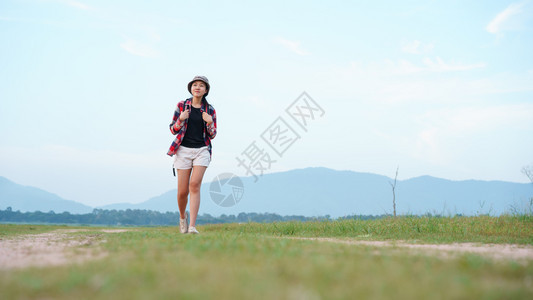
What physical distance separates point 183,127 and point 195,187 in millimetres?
1106

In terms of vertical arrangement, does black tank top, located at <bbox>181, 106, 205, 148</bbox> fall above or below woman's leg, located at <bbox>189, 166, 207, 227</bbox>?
above

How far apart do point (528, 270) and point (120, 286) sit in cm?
286

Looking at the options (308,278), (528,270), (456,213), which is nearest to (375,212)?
(456,213)

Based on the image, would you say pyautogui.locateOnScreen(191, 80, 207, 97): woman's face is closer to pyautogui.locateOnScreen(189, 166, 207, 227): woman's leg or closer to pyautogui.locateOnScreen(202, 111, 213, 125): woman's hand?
pyautogui.locateOnScreen(202, 111, 213, 125): woman's hand

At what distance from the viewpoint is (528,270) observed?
328cm

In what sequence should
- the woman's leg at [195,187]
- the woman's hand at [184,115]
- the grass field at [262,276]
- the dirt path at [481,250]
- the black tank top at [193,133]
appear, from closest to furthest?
1. the grass field at [262,276]
2. the dirt path at [481,250]
3. the woman's hand at [184,115]
4. the woman's leg at [195,187]
5. the black tank top at [193,133]

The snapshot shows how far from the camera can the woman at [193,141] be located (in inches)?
317

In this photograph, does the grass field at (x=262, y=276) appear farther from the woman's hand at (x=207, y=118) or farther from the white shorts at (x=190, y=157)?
the woman's hand at (x=207, y=118)

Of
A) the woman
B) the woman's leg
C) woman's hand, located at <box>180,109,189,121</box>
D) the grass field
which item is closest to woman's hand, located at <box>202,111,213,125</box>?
the woman

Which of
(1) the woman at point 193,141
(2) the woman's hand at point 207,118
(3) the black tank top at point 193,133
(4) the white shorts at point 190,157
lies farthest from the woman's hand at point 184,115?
(4) the white shorts at point 190,157

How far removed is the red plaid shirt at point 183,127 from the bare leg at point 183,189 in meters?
0.44

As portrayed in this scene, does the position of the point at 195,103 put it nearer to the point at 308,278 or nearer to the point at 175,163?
the point at 175,163

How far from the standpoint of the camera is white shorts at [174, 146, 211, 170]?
8117 mm

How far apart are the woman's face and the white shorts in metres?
0.99
